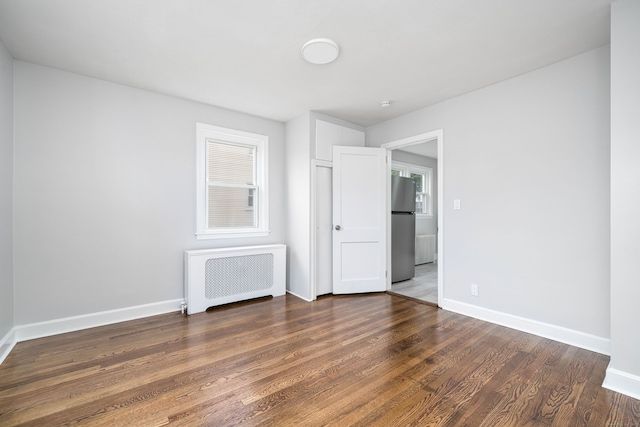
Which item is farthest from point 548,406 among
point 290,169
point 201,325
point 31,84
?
point 31,84

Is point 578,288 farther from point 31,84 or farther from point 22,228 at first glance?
point 31,84

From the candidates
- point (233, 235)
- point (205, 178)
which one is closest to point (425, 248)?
point (233, 235)

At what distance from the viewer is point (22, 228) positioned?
2.51 metres

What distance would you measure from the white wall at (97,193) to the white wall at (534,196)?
3120 millimetres

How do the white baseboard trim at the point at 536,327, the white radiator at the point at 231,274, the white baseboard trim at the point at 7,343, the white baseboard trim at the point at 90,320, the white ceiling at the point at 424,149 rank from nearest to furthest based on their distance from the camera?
the white baseboard trim at the point at 7,343
the white baseboard trim at the point at 536,327
the white baseboard trim at the point at 90,320
the white radiator at the point at 231,274
the white ceiling at the point at 424,149

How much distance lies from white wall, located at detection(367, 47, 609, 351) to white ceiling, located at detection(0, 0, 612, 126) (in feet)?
0.91

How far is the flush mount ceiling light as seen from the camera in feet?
7.32

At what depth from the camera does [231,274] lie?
3480 mm

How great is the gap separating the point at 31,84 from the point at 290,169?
2.78 metres

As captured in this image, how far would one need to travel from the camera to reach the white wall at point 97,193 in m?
2.55

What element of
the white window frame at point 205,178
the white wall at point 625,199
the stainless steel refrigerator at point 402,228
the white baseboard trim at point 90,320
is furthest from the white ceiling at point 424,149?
the white baseboard trim at point 90,320

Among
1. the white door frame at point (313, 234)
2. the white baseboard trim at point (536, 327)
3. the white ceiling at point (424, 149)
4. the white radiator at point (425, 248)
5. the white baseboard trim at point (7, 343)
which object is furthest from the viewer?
the white radiator at point (425, 248)

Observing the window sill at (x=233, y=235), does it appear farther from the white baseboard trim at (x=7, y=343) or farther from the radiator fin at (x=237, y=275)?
the white baseboard trim at (x=7, y=343)

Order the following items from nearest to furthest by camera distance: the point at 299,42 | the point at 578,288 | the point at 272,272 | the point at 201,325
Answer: the point at 299,42, the point at 578,288, the point at 201,325, the point at 272,272
